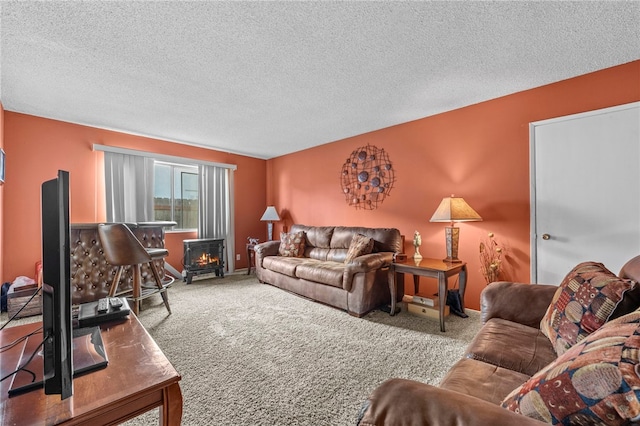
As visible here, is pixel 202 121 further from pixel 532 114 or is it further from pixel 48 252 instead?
pixel 532 114

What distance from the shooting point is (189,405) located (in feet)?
5.24

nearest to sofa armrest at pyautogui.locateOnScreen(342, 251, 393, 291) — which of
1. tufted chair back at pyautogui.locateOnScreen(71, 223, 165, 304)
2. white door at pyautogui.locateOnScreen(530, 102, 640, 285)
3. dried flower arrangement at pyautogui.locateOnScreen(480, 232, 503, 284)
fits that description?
dried flower arrangement at pyautogui.locateOnScreen(480, 232, 503, 284)

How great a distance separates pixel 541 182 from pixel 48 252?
3.61 metres

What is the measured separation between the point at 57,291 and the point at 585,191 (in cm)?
367

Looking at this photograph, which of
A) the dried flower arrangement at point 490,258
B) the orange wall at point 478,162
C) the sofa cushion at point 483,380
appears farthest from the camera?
the dried flower arrangement at point 490,258

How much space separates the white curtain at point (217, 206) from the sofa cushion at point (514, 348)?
4645 millimetres

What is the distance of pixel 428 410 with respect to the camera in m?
0.71

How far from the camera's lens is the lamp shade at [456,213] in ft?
9.24

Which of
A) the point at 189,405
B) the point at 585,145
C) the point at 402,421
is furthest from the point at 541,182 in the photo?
the point at 189,405

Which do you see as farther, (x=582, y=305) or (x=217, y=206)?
(x=217, y=206)

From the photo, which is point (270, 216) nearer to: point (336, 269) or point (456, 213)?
point (336, 269)

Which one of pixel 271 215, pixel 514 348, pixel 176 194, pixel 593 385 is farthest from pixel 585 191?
pixel 176 194

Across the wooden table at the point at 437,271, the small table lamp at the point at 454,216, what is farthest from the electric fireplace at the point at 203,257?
the small table lamp at the point at 454,216

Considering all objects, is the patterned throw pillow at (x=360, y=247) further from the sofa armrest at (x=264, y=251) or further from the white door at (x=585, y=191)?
the white door at (x=585, y=191)
